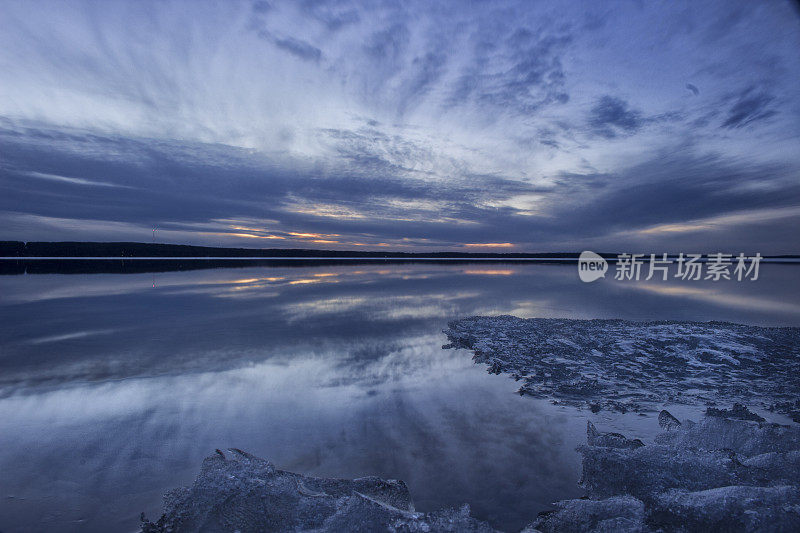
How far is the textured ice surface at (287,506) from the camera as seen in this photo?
2.19m

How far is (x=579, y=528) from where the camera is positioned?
2227mm

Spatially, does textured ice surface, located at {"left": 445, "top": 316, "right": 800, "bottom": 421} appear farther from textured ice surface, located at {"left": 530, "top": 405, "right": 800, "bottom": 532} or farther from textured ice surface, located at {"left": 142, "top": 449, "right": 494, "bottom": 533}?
textured ice surface, located at {"left": 142, "top": 449, "right": 494, "bottom": 533}

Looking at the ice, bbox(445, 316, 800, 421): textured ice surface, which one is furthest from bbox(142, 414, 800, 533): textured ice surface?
bbox(445, 316, 800, 421): textured ice surface

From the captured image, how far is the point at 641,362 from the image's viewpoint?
19.9 ft

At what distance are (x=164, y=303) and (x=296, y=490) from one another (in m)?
12.4

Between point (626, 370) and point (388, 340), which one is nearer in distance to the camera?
point (626, 370)

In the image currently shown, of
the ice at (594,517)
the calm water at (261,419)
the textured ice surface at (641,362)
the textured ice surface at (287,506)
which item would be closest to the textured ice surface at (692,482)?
the ice at (594,517)

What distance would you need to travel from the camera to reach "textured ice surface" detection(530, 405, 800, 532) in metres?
2.17

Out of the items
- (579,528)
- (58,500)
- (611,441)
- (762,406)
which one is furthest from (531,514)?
(762,406)

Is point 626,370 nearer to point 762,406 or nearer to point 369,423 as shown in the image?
point 762,406

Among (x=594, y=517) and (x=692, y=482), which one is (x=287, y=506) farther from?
(x=692, y=482)

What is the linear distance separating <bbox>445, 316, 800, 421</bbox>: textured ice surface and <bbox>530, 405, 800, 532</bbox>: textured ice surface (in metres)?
1.01

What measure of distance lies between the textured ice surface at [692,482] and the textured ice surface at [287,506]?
0.86m

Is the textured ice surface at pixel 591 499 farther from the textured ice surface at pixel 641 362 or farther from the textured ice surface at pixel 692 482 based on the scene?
the textured ice surface at pixel 641 362
